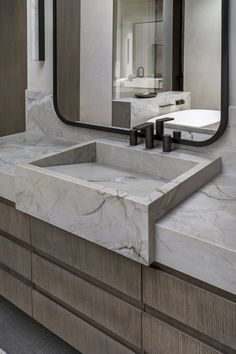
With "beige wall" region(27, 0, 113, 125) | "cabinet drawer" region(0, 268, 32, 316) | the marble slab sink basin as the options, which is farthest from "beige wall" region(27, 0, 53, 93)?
"cabinet drawer" region(0, 268, 32, 316)

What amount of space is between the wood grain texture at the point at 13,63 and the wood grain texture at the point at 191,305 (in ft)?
6.30

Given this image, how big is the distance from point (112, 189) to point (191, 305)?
17.3 inches

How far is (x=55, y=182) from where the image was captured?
4.79 feet

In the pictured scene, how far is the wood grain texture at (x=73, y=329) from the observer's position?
151cm

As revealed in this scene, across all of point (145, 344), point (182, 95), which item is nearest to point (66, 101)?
point (182, 95)

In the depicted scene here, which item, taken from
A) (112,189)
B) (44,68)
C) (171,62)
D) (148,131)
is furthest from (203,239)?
(44,68)

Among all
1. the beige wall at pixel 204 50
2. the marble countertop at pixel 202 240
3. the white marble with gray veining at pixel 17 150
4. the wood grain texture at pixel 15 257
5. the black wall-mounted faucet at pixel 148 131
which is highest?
the beige wall at pixel 204 50

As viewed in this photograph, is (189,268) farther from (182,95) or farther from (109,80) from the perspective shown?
(109,80)

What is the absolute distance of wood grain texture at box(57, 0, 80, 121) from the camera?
7.22ft

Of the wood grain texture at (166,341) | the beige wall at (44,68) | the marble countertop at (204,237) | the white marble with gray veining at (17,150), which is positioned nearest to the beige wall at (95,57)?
the beige wall at (44,68)

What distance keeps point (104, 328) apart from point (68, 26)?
1618mm

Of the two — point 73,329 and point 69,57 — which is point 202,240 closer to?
point 73,329

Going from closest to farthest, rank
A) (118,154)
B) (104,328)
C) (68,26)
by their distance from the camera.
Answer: (104,328) → (118,154) → (68,26)

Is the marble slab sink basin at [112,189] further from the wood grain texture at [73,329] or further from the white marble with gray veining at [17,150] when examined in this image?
the wood grain texture at [73,329]
